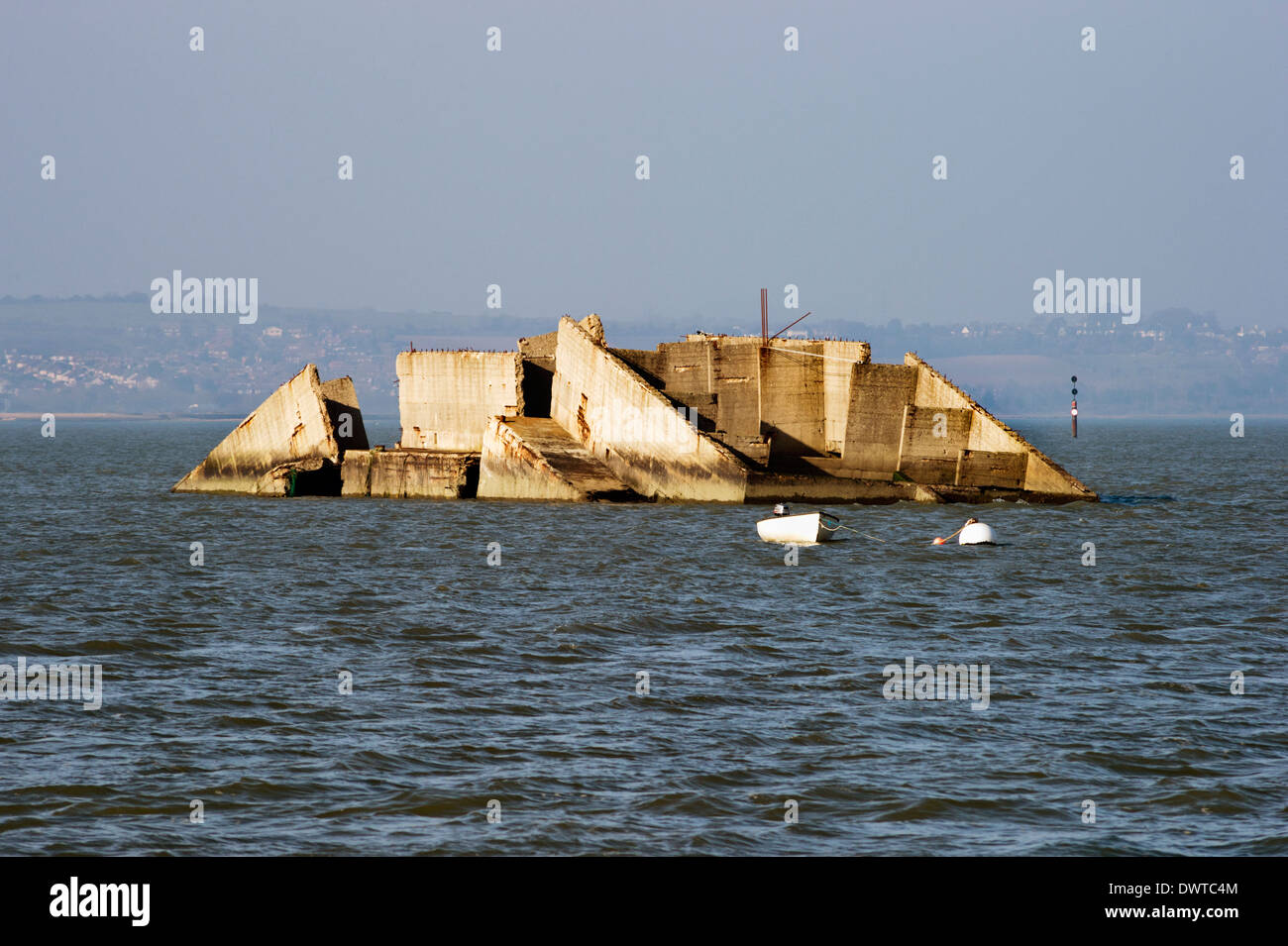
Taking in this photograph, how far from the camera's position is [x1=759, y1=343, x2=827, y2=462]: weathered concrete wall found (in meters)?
42.6

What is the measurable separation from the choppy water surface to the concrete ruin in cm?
661

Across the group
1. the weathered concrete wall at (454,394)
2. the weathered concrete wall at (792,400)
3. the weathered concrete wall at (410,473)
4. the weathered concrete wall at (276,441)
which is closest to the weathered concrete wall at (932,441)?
the weathered concrete wall at (792,400)

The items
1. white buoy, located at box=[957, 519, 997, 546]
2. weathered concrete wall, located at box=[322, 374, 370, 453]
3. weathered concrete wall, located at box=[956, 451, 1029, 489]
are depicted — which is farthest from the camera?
weathered concrete wall, located at box=[322, 374, 370, 453]

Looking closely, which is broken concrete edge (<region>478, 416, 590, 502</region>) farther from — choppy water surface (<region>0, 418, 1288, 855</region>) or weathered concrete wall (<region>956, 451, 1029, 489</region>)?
weathered concrete wall (<region>956, 451, 1029, 489</region>)

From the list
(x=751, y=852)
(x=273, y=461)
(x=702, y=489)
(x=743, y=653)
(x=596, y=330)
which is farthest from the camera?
(x=273, y=461)

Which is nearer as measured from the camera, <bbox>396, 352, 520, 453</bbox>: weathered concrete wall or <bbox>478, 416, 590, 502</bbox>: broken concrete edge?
<bbox>478, 416, 590, 502</bbox>: broken concrete edge

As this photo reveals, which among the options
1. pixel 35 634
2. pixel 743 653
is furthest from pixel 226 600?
pixel 743 653

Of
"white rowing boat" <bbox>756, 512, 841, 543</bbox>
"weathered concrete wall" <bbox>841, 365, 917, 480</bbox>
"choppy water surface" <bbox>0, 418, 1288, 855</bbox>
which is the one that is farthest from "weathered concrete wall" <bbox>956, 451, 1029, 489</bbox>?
"white rowing boat" <bbox>756, 512, 841, 543</bbox>

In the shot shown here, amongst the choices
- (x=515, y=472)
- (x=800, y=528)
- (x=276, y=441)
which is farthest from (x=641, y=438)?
(x=276, y=441)

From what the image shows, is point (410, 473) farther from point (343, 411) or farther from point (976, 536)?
point (976, 536)

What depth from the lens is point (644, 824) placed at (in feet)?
35.4
